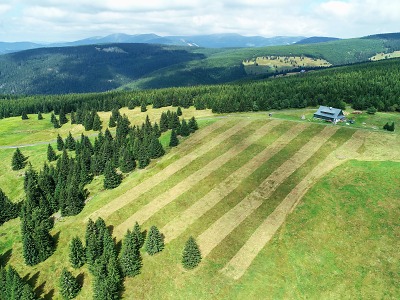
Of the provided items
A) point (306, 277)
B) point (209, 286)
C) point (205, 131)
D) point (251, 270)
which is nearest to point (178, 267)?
point (209, 286)

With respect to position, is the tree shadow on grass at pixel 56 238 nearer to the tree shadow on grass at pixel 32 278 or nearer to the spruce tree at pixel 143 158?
the tree shadow on grass at pixel 32 278

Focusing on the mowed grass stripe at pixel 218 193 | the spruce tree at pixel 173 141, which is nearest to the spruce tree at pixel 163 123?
the spruce tree at pixel 173 141

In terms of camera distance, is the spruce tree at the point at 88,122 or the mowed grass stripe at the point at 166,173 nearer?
the mowed grass stripe at the point at 166,173

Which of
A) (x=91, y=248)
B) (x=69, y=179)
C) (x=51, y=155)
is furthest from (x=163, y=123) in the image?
(x=91, y=248)

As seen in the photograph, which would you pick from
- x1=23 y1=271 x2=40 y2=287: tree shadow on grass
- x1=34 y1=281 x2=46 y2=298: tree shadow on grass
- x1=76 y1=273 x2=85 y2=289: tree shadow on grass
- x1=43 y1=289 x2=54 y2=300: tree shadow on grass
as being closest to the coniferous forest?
x1=76 y1=273 x2=85 y2=289: tree shadow on grass

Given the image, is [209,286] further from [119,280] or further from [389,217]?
[389,217]

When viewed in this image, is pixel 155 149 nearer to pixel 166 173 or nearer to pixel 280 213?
pixel 166 173
